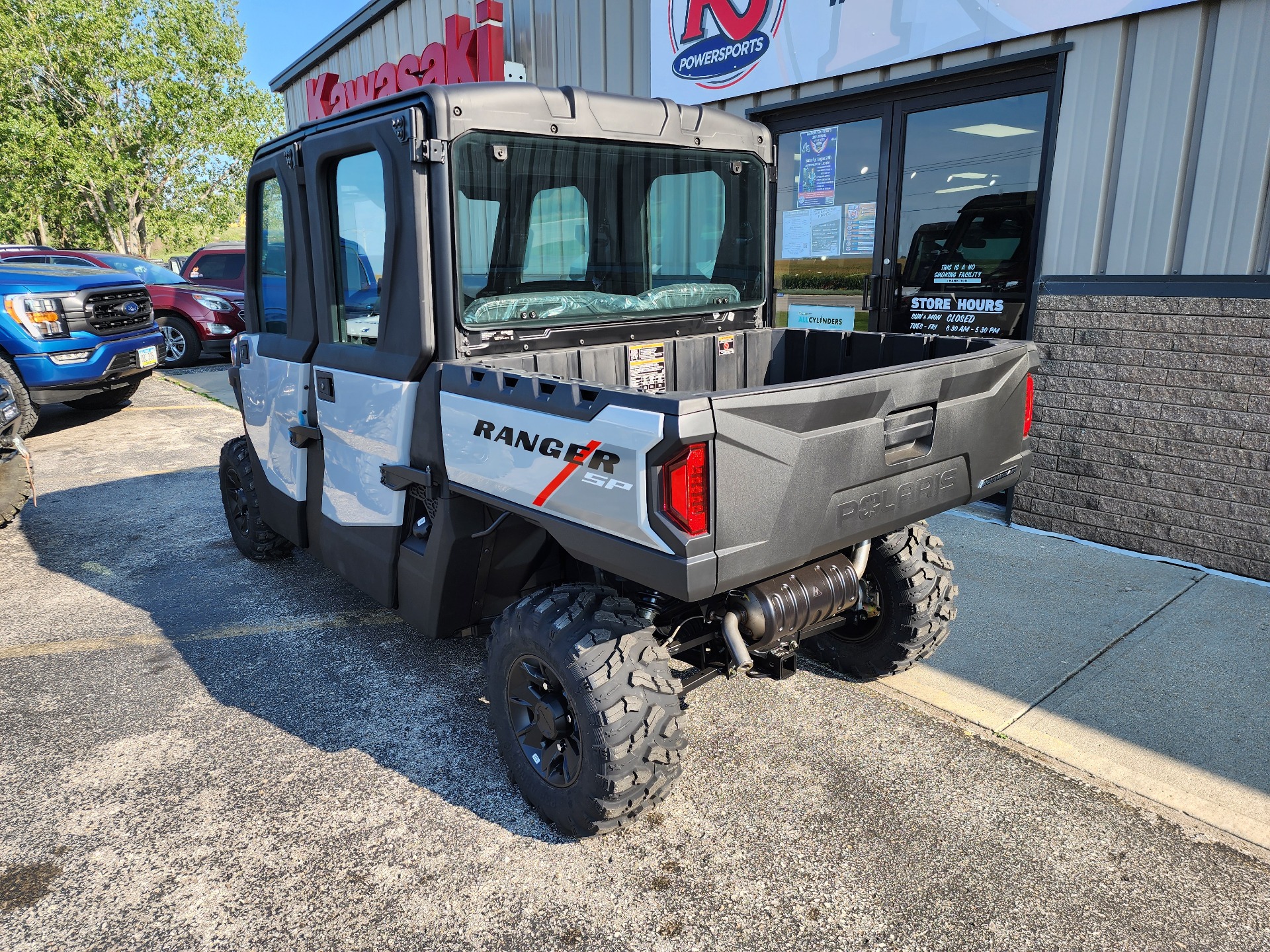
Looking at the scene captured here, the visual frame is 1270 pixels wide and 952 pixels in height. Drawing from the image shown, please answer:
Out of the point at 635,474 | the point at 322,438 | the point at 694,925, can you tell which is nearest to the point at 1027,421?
the point at 635,474

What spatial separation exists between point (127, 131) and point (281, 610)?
3147cm

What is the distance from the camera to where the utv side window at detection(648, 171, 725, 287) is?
3.53 m

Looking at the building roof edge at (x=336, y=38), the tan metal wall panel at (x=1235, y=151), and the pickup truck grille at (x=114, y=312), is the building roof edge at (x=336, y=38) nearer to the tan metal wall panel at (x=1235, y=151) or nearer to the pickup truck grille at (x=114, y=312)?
the pickup truck grille at (x=114, y=312)

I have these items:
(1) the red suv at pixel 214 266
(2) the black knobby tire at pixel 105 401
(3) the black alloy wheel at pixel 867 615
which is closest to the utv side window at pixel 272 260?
(3) the black alloy wheel at pixel 867 615

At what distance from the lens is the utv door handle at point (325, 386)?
3.53m

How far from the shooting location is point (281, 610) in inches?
174

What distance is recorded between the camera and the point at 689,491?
2121 millimetres

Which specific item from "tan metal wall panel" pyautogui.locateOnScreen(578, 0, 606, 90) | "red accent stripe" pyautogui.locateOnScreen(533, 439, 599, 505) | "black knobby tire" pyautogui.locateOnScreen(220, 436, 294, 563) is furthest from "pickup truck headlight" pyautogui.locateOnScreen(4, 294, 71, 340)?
"red accent stripe" pyautogui.locateOnScreen(533, 439, 599, 505)

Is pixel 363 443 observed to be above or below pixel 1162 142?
below

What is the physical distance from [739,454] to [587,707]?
88 cm

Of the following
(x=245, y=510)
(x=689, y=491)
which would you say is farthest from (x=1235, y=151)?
(x=245, y=510)

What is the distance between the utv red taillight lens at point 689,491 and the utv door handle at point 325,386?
6.42 ft

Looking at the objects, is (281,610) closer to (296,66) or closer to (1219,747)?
(1219,747)

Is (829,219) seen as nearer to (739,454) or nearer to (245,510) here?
(245,510)
